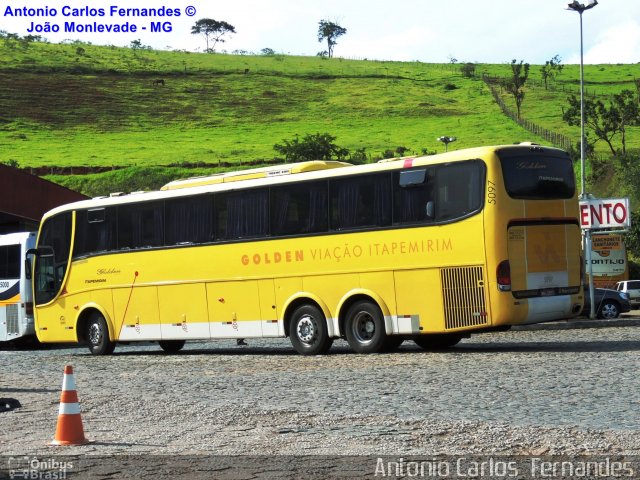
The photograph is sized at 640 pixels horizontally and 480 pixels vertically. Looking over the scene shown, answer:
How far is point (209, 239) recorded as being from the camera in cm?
2447

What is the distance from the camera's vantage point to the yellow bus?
2034 cm

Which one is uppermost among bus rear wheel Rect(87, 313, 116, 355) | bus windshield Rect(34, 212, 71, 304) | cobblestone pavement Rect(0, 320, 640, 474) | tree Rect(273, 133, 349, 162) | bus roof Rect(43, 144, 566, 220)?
tree Rect(273, 133, 349, 162)

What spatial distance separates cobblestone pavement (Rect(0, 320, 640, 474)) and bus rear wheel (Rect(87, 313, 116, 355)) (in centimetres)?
418

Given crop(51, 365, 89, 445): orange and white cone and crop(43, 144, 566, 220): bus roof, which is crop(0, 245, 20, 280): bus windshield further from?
crop(51, 365, 89, 445): orange and white cone

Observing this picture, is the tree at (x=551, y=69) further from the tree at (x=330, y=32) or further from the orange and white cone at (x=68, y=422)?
the orange and white cone at (x=68, y=422)

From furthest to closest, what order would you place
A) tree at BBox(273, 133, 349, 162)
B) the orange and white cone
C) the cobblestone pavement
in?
tree at BBox(273, 133, 349, 162) → the orange and white cone → the cobblestone pavement

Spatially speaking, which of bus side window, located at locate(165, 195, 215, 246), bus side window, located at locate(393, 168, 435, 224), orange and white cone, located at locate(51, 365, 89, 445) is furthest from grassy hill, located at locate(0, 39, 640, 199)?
orange and white cone, located at locate(51, 365, 89, 445)

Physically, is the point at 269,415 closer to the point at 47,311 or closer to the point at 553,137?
the point at 47,311

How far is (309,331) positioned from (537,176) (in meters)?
5.26

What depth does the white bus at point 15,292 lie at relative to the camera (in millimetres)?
32188

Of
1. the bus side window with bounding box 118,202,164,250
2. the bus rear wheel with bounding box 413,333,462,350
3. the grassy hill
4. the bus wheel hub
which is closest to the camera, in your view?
the bus wheel hub

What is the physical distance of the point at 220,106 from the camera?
141m

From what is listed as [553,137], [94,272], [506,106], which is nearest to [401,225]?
[94,272]

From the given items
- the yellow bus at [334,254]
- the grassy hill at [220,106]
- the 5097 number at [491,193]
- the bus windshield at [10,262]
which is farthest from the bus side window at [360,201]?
the grassy hill at [220,106]
